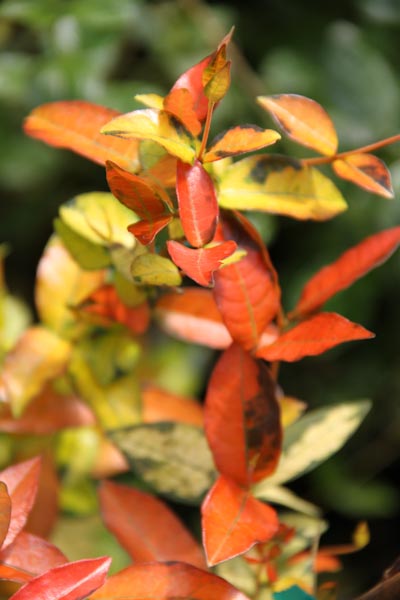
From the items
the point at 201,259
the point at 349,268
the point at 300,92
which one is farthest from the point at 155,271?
the point at 300,92

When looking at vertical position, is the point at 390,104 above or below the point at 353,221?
above

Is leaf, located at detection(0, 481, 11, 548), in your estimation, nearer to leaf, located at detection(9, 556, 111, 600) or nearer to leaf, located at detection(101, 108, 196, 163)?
leaf, located at detection(9, 556, 111, 600)

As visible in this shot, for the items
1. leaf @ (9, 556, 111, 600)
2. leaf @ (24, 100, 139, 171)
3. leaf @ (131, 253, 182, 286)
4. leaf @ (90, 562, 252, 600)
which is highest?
leaf @ (24, 100, 139, 171)

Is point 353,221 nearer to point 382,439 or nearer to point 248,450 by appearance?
point 382,439

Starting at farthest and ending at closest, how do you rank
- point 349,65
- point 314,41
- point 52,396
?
point 314,41 → point 349,65 → point 52,396

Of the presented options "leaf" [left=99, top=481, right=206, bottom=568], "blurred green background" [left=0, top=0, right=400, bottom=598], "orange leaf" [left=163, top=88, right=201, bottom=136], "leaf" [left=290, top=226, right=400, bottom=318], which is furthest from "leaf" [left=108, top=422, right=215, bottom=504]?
"blurred green background" [left=0, top=0, right=400, bottom=598]

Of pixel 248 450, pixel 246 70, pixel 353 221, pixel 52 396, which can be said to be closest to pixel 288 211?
pixel 248 450
